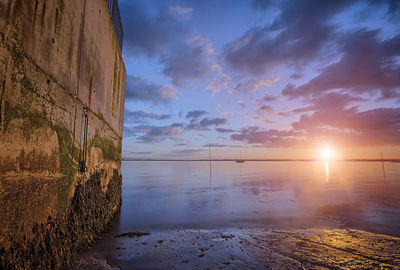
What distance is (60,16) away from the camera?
2793 mm

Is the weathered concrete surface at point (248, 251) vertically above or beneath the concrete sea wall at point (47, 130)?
beneath

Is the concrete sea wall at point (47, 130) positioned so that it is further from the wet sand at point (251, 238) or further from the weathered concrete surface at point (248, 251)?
the wet sand at point (251, 238)

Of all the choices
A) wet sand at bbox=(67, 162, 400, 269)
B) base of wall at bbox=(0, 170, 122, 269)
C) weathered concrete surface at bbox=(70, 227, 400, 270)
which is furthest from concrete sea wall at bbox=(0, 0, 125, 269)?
wet sand at bbox=(67, 162, 400, 269)

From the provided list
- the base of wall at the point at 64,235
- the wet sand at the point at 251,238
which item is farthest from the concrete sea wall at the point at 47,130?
the wet sand at the point at 251,238

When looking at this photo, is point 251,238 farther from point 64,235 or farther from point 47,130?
point 47,130

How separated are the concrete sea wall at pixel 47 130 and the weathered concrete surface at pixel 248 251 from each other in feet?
2.63

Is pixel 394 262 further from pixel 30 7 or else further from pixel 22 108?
pixel 30 7

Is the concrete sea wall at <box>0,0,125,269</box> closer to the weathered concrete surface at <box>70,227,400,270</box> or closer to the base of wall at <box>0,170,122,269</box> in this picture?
the base of wall at <box>0,170,122,269</box>

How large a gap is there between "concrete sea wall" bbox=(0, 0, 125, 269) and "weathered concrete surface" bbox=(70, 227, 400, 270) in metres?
0.80

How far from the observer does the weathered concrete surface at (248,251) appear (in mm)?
3602

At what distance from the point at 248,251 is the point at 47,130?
160 inches

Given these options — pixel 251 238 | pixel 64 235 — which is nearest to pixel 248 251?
pixel 251 238

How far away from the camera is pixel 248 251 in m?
4.18

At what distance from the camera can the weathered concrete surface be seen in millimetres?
3602
